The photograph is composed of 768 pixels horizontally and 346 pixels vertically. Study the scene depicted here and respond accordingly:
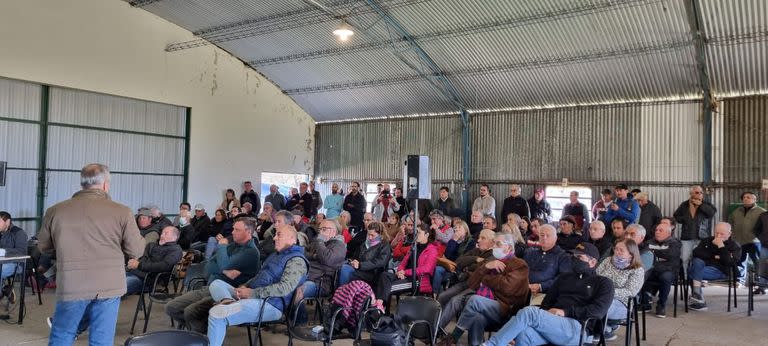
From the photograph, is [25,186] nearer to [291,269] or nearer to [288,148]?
[288,148]

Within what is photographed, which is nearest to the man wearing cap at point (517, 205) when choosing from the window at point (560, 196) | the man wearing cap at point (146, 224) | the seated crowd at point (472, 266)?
the window at point (560, 196)

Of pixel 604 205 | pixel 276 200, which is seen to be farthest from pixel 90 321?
pixel 276 200

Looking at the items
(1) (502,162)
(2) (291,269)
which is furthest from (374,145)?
(2) (291,269)

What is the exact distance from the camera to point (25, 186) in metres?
11.2

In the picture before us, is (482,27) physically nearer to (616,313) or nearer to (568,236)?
(568,236)

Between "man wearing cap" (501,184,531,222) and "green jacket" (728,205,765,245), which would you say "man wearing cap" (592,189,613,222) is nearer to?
"man wearing cap" (501,184,531,222)

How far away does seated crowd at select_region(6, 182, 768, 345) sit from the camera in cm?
439

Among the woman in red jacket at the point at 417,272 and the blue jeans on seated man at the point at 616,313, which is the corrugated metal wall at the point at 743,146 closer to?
the woman in red jacket at the point at 417,272

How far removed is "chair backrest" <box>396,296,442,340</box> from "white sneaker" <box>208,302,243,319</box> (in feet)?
3.78

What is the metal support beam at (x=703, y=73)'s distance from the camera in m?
9.14

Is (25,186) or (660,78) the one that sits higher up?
(660,78)

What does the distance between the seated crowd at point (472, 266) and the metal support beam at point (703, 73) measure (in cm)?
247

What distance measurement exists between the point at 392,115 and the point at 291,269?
11131 millimetres

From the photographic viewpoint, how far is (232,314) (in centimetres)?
423
